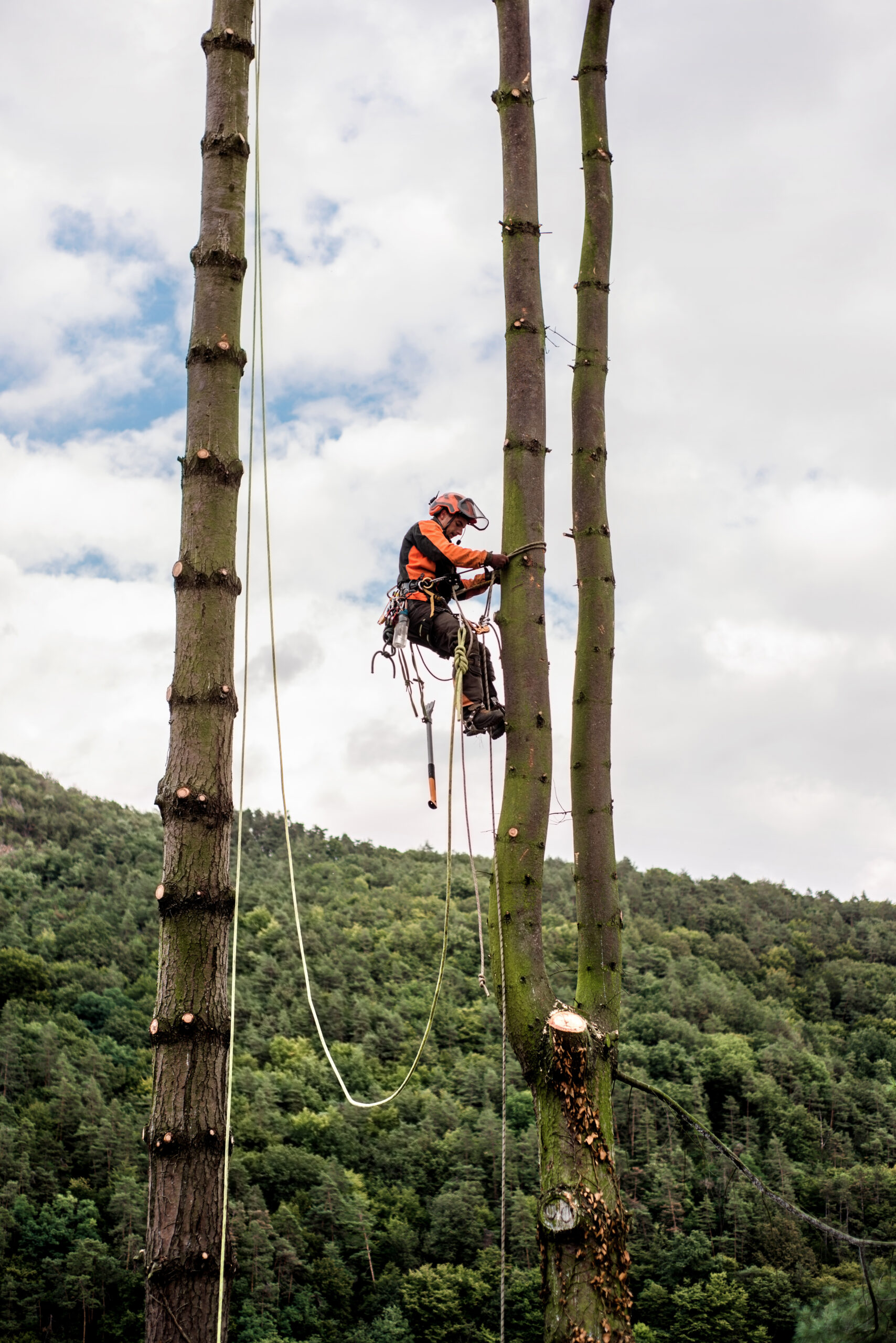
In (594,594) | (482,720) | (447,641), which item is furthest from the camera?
(447,641)

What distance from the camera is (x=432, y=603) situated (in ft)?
18.1

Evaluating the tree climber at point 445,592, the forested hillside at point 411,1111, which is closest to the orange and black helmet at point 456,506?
the tree climber at point 445,592

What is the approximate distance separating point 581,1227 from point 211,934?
1730mm

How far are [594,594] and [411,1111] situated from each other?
26269 mm

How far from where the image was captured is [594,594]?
17.3ft

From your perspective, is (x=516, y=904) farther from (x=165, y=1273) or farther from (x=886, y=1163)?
(x=886, y=1163)

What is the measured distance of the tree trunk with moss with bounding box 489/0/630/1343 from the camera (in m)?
3.67

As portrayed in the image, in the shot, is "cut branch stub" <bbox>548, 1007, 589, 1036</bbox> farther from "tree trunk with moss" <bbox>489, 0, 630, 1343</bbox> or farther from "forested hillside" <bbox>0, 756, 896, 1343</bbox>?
"forested hillside" <bbox>0, 756, 896, 1343</bbox>

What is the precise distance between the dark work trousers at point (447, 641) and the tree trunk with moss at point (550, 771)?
0.47 metres

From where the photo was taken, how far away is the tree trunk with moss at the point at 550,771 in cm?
367

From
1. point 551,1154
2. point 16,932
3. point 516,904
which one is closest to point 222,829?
point 516,904

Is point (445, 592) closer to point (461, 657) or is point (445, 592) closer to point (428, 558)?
point (428, 558)

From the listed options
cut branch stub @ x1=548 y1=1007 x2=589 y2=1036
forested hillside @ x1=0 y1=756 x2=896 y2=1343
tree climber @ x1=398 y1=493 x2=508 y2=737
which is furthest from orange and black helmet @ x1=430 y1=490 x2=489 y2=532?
forested hillside @ x1=0 y1=756 x2=896 y2=1343

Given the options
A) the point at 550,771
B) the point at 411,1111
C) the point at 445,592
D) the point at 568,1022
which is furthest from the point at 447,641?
the point at 411,1111
